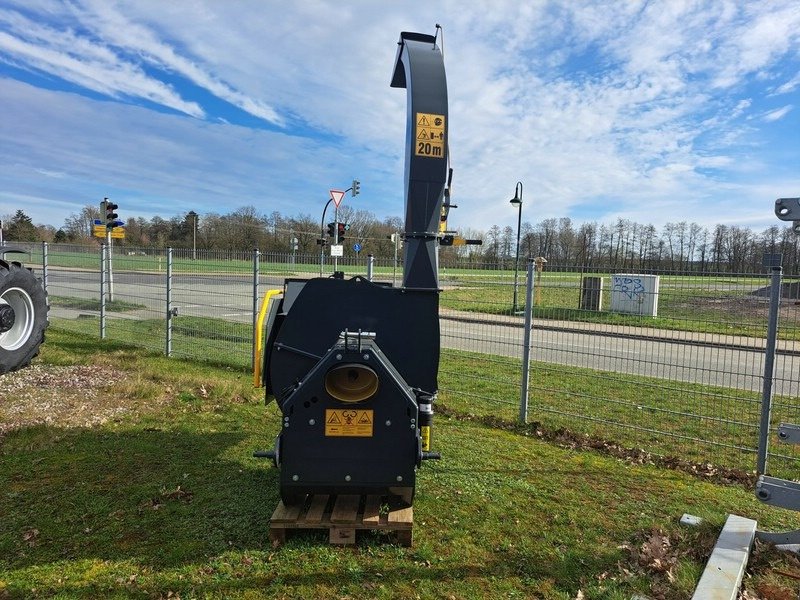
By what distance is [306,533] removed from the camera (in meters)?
3.62

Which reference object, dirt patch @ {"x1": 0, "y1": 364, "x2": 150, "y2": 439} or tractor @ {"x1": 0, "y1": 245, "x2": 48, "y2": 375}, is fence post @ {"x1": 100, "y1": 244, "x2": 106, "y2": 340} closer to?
tractor @ {"x1": 0, "y1": 245, "x2": 48, "y2": 375}

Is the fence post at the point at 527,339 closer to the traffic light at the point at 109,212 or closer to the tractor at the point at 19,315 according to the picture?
the tractor at the point at 19,315

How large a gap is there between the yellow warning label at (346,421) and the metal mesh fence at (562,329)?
Answer: 1.41 m

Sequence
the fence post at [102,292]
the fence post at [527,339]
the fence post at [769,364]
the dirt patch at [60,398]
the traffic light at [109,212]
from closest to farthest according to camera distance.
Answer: the fence post at [769,364], the dirt patch at [60,398], the fence post at [527,339], the fence post at [102,292], the traffic light at [109,212]

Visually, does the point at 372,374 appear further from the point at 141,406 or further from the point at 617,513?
the point at 141,406

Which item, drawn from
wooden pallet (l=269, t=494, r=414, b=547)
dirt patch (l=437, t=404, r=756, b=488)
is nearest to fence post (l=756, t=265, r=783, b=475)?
dirt patch (l=437, t=404, r=756, b=488)

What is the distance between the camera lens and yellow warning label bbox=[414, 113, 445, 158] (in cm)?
413

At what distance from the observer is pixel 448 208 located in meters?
4.64

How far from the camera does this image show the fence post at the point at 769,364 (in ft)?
16.7

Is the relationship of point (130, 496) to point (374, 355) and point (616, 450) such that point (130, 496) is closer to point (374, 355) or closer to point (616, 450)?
point (374, 355)

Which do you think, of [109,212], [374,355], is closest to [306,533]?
[374,355]

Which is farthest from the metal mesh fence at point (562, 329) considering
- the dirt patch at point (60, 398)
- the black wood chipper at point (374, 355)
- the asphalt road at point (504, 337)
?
the dirt patch at point (60, 398)

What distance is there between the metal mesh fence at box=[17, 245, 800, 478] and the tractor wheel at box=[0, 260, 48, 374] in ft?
6.45

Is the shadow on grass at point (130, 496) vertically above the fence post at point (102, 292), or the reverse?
the fence post at point (102, 292)
